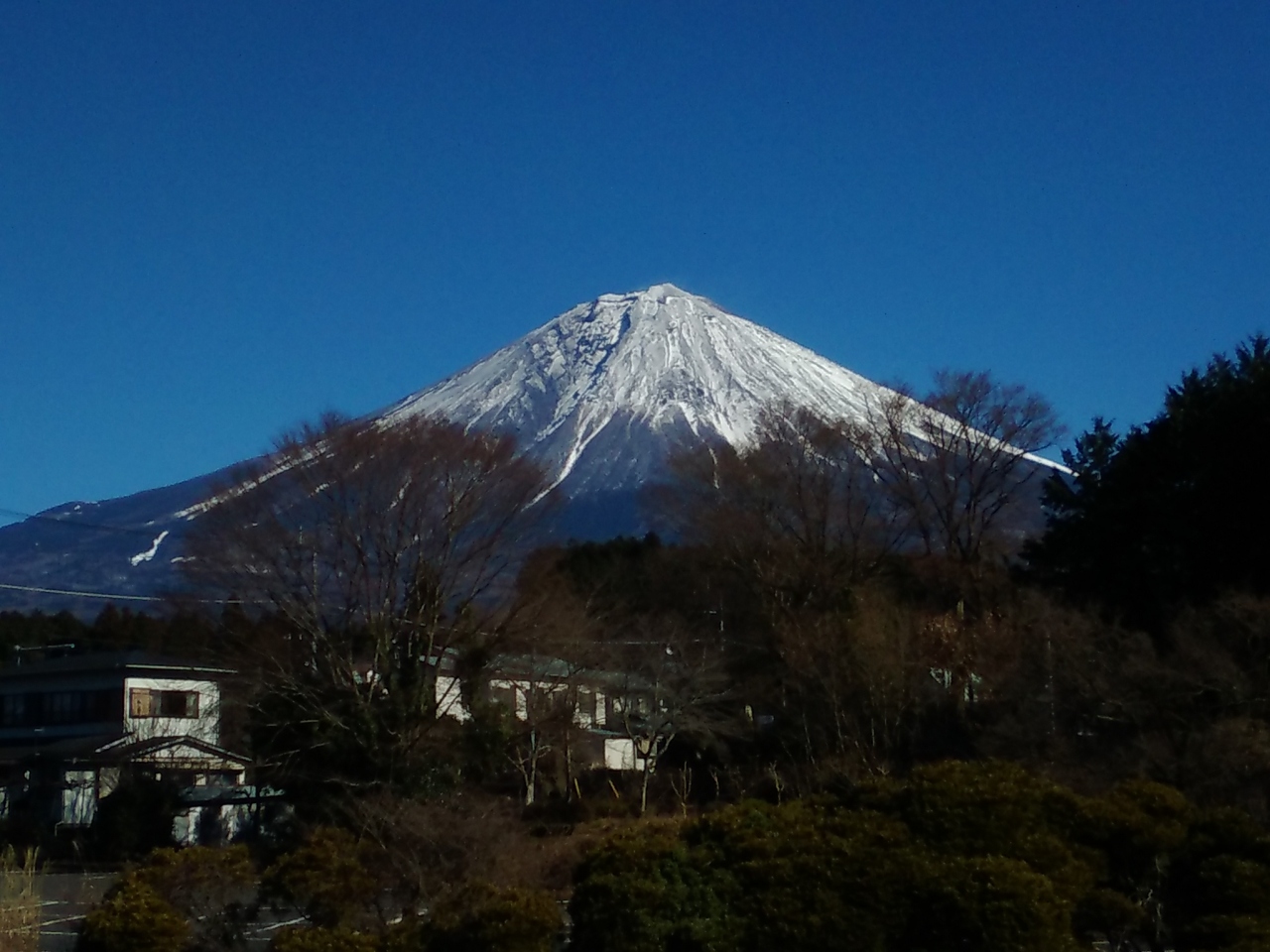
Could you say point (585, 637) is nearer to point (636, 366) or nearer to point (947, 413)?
point (947, 413)

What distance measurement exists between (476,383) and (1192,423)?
88018mm

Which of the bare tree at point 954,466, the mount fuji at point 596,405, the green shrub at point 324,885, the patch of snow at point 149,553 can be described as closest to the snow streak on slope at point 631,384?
the mount fuji at point 596,405

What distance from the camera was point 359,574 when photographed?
26484 mm

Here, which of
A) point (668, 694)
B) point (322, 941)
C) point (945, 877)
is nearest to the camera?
point (945, 877)

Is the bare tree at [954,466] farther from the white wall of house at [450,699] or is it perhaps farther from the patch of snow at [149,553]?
the patch of snow at [149,553]

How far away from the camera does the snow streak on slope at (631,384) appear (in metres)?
98.6

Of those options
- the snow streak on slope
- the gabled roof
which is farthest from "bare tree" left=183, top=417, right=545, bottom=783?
the snow streak on slope

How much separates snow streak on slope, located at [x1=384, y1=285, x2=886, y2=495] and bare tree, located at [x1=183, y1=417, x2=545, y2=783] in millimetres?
63265

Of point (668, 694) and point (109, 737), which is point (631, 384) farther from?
point (668, 694)

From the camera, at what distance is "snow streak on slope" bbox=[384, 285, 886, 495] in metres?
98.6

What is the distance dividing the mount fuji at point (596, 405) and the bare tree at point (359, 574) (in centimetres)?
3945

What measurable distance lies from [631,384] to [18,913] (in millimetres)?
101384

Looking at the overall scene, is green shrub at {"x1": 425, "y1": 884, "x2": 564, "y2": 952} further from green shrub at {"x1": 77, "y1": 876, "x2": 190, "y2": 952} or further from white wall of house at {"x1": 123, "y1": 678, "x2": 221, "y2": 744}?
white wall of house at {"x1": 123, "y1": 678, "x2": 221, "y2": 744}

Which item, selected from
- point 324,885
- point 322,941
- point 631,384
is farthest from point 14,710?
point 631,384
